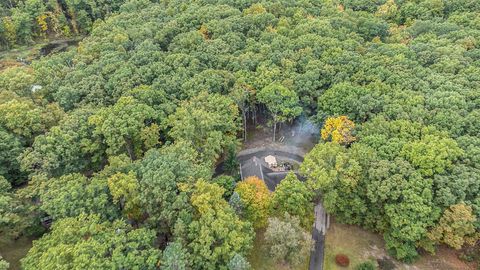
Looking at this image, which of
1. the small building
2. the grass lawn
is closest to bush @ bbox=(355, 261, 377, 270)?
the grass lawn

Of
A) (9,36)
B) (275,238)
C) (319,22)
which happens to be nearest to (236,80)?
(319,22)

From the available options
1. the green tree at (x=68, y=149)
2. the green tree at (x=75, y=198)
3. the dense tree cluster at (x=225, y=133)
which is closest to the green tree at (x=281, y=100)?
the dense tree cluster at (x=225, y=133)

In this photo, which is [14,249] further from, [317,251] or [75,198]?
[317,251]

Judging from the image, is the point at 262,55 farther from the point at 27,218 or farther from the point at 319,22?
the point at 27,218

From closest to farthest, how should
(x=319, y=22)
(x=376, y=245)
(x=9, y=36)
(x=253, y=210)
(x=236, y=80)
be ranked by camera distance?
1. (x=253, y=210)
2. (x=376, y=245)
3. (x=236, y=80)
4. (x=319, y=22)
5. (x=9, y=36)

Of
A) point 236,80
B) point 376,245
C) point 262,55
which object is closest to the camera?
point 376,245

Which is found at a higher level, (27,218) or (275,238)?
(27,218)

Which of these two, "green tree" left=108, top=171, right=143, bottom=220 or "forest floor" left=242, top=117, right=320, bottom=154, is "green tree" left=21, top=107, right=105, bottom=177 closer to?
"green tree" left=108, top=171, right=143, bottom=220
